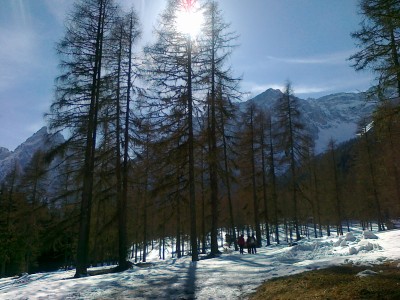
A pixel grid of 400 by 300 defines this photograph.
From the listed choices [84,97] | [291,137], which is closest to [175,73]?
[84,97]

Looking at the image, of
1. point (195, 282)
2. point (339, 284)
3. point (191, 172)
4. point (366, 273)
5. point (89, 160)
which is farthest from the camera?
point (89, 160)

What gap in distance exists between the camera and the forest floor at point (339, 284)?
21.7 ft

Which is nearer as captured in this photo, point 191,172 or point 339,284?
point 339,284

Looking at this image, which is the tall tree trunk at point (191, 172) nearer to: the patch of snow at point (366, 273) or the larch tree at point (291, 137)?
the patch of snow at point (366, 273)

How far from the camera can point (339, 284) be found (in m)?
7.55

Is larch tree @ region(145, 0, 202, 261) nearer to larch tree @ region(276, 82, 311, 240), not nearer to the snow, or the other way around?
the snow

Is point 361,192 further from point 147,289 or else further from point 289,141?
point 147,289

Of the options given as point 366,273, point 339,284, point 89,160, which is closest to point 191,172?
point 89,160

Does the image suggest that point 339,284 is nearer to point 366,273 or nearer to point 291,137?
point 366,273

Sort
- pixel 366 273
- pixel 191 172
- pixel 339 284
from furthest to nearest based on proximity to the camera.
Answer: pixel 191 172, pixel 366 273, pixel 339 284

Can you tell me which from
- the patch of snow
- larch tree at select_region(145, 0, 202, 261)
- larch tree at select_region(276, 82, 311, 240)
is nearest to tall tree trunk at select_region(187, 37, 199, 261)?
larch tree at select_region(145, 0, 202, 261)

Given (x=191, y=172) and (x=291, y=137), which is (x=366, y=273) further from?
(x=291, y=137)

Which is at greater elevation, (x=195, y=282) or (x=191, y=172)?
(x=191, y=172)

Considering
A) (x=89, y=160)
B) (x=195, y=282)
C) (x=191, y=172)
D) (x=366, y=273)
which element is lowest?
(x=195, y=282)
